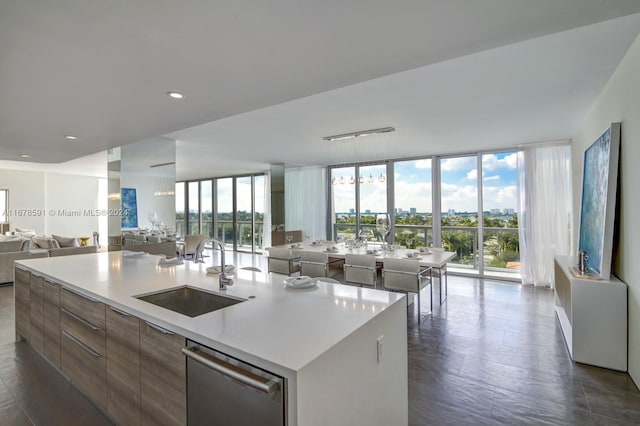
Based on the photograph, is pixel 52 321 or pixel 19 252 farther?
pixel 19 252

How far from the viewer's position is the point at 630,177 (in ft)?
7.85

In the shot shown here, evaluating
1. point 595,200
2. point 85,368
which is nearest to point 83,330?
point 85,368

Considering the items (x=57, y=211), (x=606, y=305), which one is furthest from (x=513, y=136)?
(x=57, y=211)

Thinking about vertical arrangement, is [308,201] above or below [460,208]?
above

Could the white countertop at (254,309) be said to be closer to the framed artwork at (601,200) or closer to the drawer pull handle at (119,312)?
the drawer pull handle at (119,312)

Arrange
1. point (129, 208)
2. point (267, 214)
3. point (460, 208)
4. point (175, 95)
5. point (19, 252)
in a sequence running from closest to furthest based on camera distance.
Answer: point (175, 95)
point (129, 208)
point (19, 252)
point (460, 208)
point (267, 214)

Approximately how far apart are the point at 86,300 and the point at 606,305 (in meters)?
4.10

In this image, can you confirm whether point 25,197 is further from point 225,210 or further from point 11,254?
point 225,210

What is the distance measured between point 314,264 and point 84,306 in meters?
2.64

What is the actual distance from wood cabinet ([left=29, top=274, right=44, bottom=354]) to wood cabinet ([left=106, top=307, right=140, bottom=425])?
4.57 ft

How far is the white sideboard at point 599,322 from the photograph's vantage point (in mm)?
2561

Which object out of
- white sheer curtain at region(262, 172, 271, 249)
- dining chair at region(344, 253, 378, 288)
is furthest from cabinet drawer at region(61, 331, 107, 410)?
white sheer curtain at region(262, 172, 271, 249)

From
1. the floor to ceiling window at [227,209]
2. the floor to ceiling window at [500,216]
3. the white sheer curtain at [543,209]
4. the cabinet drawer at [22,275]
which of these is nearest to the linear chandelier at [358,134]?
the floor to ceiling window at [500,216]

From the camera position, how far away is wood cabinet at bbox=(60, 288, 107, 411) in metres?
1.89
